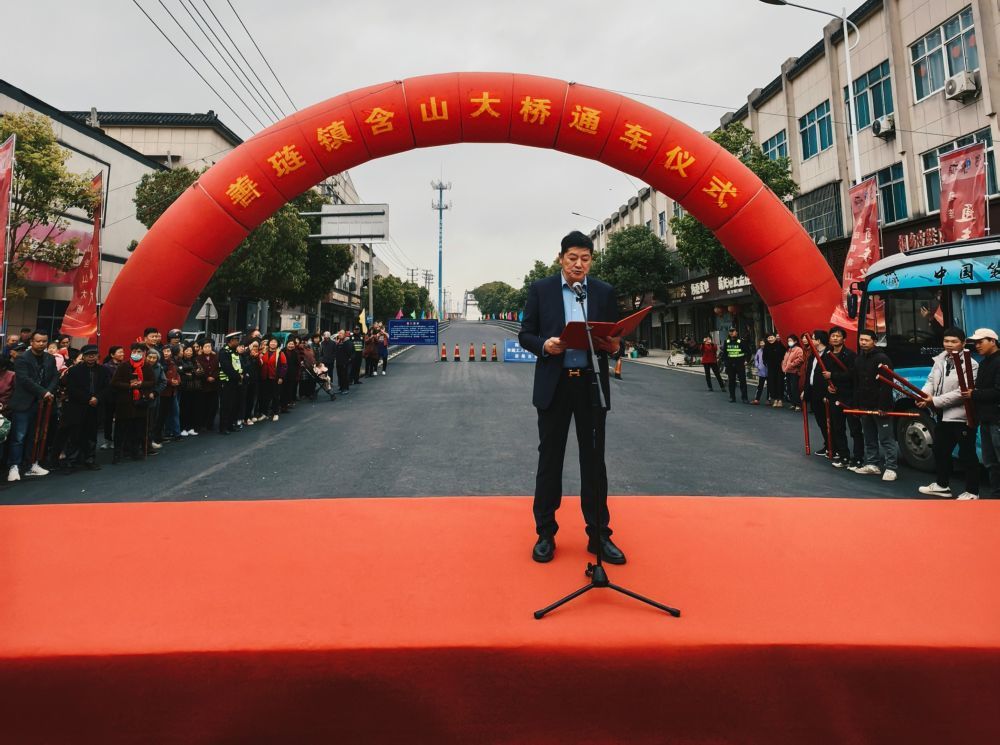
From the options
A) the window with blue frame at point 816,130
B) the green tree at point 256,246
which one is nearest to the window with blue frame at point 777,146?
the window with blue frame at point 816,130

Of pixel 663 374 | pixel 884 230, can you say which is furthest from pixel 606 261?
pixel 884 230

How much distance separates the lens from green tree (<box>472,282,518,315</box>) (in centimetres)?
8860

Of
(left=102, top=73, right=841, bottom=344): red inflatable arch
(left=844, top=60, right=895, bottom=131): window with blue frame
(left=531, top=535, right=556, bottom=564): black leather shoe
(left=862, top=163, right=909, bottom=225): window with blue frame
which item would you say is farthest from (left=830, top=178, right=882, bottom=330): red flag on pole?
(left=531, top=535, right=556, bottom=564): black leather shoe

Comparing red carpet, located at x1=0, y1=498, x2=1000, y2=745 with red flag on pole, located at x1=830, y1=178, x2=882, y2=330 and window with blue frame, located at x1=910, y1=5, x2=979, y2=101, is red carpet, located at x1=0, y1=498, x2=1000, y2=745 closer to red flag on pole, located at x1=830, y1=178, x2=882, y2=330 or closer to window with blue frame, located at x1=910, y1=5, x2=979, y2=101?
red flag on pole, located at x1=830, y1=178, x2=882, y2=330

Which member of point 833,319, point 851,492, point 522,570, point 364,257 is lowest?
point 851,492

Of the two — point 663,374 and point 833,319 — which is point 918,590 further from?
point 663,374

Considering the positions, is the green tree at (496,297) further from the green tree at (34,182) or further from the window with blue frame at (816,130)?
the green tree at (34,182)

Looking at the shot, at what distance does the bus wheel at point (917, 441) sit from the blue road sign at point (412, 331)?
2094 centimetres

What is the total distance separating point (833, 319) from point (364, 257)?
54768 millimetres

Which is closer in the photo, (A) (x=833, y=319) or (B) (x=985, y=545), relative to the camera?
(B) (x=985, y=545)

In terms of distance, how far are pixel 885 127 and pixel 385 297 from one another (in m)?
42.1

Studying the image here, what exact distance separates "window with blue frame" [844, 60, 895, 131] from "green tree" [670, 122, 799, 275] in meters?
2.79

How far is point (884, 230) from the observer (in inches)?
603

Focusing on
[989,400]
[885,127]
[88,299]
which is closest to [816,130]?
[885,127]
